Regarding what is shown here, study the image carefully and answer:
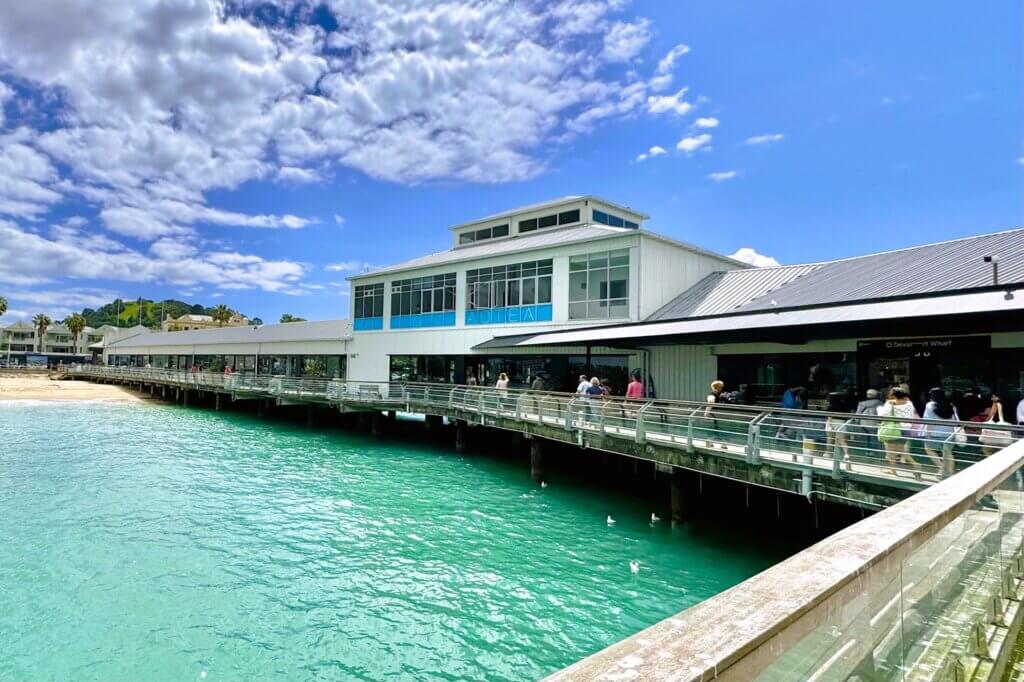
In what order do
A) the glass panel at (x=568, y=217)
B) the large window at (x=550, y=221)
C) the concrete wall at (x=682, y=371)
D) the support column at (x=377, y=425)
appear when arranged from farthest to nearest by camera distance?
the large window at (x=550, y=221) < the glass panel at (x=568, y=217) < the support column at (x=377, y=425) < the concrete wall at (x=682, y=371)

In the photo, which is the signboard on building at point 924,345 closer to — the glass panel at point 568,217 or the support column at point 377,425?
the glass panel at point 568,217

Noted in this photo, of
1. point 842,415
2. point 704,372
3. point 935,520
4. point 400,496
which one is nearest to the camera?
point 935,520

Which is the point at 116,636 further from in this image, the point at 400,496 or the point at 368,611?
the point at 400,496

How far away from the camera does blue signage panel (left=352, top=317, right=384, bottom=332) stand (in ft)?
109

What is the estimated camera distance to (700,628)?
1.36 metres

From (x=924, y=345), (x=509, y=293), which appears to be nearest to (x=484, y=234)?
(x=509, y=293)

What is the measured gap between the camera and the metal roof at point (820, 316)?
1051 centimetres

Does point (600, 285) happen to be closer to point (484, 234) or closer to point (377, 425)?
point (484, 234)

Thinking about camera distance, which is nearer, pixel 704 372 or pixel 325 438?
pixel 704 372

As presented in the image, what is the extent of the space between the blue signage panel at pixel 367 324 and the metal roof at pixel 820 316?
1697 cm

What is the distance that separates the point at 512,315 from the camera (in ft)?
83.5

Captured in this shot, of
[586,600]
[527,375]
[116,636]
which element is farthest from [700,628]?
[527,375]

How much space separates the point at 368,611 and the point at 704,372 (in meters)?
13.5

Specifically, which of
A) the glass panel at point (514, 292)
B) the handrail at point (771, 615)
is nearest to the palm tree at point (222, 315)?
the glass panel at point (514, 292)
